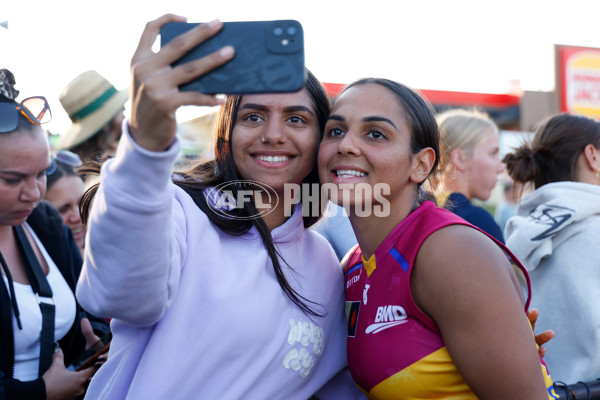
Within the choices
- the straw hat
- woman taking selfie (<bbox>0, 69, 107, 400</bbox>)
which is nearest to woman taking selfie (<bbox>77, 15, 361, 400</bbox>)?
woman taking selfie (<bbox>0, 69, 107, 400</bbox>)

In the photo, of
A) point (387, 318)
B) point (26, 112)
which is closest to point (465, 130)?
point (387, 318)

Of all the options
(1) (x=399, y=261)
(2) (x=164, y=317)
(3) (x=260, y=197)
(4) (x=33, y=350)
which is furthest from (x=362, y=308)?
(4) (x=33, y=350)

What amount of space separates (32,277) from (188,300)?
116cm

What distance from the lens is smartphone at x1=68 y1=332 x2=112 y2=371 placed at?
2.30 meters

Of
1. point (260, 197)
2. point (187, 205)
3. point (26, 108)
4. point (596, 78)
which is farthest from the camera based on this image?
point (596, 78)

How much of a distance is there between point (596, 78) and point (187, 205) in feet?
75.8

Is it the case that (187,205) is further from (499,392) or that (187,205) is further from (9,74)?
(9,74)

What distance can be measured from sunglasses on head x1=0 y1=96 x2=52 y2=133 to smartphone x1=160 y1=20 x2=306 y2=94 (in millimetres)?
1429

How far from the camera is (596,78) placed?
21.0 m

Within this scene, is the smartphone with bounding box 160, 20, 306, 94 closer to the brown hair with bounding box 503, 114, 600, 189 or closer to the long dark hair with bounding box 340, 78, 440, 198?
the long dark hair with bounding box 340, 78, 440, 198

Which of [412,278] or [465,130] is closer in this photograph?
[412,278]

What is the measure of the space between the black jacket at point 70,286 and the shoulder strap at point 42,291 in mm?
116

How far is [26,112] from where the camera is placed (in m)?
2.38

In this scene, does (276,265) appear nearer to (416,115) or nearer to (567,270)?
(416,115)
